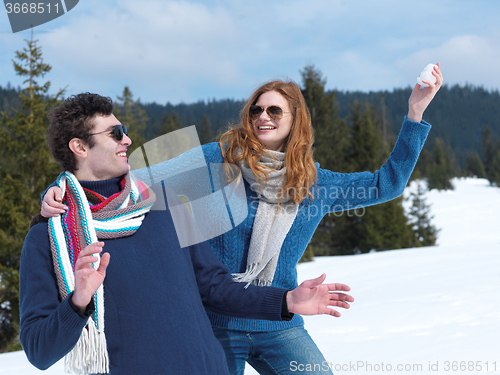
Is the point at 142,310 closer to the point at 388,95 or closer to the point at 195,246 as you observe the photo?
the point at 195,246

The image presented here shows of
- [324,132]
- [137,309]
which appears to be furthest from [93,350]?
[324,132]

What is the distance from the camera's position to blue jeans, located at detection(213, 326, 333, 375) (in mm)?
2234

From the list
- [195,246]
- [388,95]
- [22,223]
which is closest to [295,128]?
[195,246]

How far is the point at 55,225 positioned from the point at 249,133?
128 cm

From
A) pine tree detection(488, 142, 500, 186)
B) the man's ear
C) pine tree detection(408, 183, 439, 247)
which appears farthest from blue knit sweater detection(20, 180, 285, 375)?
pine tree detection(488, 142, 500, 186)

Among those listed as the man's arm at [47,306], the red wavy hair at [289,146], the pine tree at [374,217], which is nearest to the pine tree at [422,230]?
the pine tree at [374,217]

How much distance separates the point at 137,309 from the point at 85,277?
1.00ft

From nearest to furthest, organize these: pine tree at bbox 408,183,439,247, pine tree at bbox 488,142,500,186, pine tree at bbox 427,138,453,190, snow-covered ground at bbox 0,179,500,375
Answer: snow-covered ground at bbox 0,179,500,375 < pine tree at bbox 408,183,439,247 < pine tree at bbox 427,138,453,190 < pine tree at bbox 488,142,500,186

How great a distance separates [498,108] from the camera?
13375 cm

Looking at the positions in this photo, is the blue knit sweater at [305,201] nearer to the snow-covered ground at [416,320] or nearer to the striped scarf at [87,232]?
the snow-covered ground at [416,320]

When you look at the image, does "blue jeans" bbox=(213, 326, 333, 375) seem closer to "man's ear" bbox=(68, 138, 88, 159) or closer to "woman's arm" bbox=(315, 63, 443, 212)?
"woman's arm" bbox=(315, 63, 443, 212)

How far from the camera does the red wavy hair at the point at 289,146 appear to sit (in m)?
2.53

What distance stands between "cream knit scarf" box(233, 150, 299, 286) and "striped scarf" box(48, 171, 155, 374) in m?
0.76

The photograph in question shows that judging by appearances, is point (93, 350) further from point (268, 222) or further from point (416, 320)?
point (416, 320)
